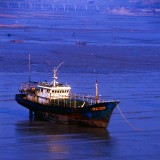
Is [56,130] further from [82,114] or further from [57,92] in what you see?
[57,92]

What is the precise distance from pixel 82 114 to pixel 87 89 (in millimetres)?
8286

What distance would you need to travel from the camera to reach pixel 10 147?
28969 millimetres

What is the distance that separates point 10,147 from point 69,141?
2034 millimetres

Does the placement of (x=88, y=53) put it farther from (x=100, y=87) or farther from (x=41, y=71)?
(x=100, y=87)

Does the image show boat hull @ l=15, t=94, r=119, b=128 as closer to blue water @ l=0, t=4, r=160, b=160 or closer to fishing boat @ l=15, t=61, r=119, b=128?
fishing boat @ l=15, t=61, r=119, b=128

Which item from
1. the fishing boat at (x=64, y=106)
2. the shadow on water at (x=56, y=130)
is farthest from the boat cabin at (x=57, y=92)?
the shadow on water at (x=56, y=130)

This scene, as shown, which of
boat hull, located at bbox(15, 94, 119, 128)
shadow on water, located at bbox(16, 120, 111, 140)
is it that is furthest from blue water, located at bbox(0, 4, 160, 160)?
boat hull, located at bbox(15, 94, 119, 128)

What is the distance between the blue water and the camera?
2891 centimetres

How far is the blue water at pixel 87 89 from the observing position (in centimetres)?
2891

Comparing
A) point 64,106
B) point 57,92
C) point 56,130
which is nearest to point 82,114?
point 64,106

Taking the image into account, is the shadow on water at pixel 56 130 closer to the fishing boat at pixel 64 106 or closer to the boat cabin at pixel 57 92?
the fishing boat at pixel 64 106

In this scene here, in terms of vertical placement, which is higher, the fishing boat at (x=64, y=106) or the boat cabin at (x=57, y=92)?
the boat cabin at (x=57, y=92)

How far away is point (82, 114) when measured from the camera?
3259 cm

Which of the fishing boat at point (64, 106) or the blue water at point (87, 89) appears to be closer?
the blue water at point (87, 89)
